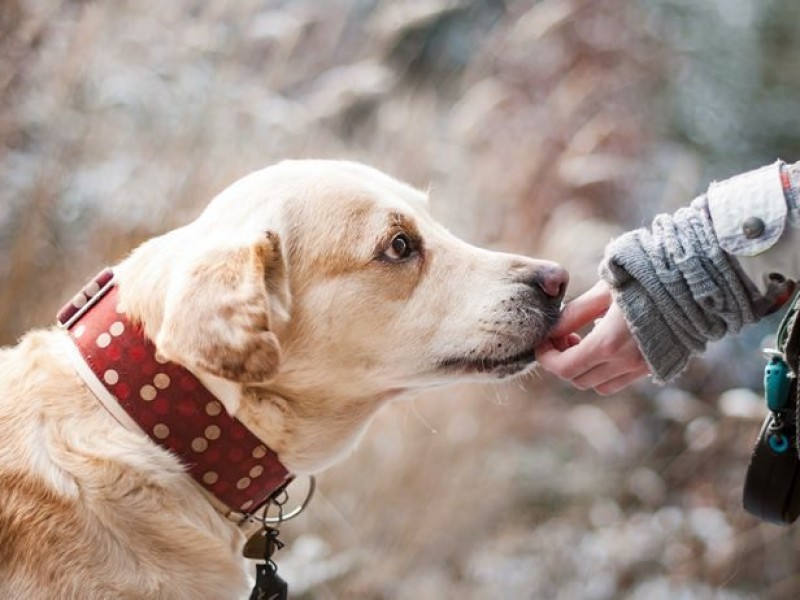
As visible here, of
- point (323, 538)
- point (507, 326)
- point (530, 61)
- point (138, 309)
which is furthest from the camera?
point (530, 61)

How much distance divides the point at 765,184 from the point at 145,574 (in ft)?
3.61

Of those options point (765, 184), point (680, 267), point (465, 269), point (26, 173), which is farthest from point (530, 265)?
point (26, 173)

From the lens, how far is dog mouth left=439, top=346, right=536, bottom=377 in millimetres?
1597

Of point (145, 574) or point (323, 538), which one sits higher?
point (145, 574)

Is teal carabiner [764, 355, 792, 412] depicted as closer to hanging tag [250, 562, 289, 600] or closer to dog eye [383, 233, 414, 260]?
dog eye [383, 233, 414, 260]

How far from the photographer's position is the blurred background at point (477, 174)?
2580 millimetres

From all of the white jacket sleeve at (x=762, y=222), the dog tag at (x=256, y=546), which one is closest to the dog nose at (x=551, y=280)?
the white jacket sleeve at (x=762, y=222)

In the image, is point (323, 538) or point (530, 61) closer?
point (323, 538)

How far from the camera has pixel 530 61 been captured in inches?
117

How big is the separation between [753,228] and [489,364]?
0.50 m

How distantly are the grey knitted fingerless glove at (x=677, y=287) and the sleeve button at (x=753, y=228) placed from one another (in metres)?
0.05

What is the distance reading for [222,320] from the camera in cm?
134

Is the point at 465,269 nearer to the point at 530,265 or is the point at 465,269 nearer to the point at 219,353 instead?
the point at 530,265

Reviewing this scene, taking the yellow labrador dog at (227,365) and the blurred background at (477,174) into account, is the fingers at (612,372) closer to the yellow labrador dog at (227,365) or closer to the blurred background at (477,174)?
the yellow labrador dog at (227,365)
